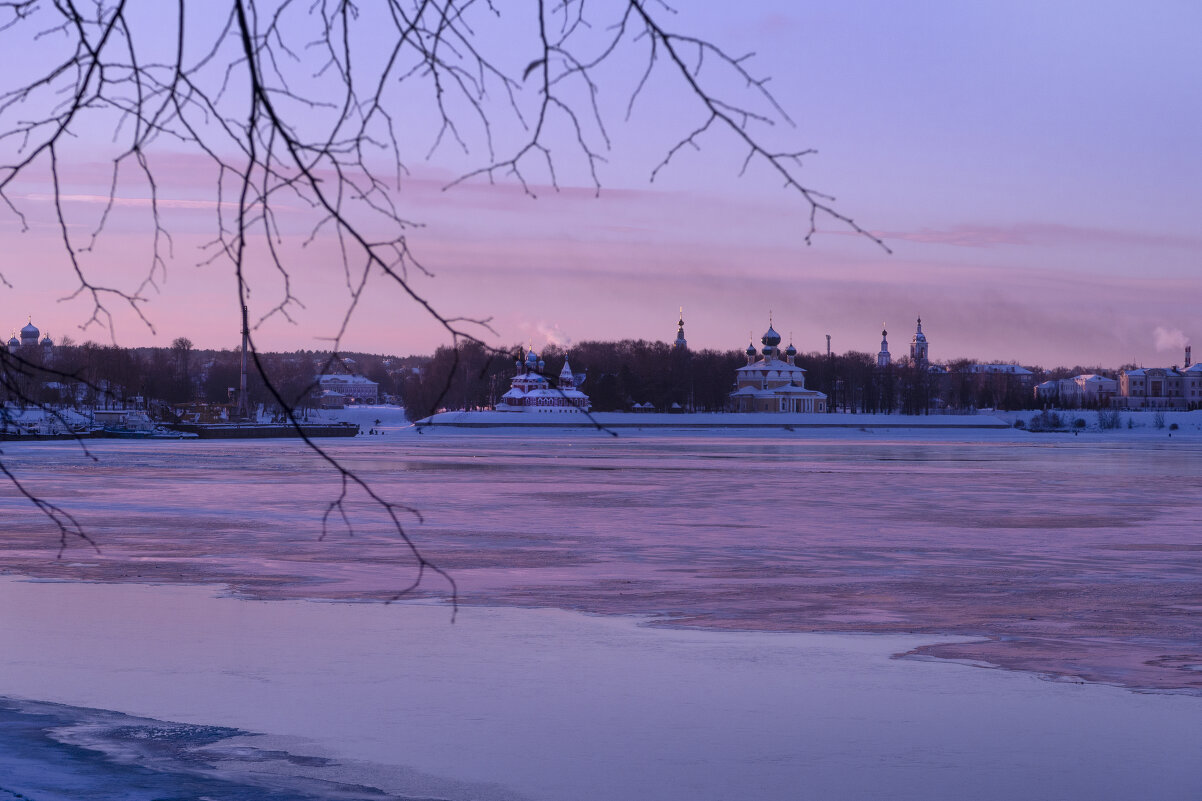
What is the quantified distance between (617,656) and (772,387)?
424ft

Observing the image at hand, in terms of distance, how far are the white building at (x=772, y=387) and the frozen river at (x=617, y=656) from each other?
108680mm

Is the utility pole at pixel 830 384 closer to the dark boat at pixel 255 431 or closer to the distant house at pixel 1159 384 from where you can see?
the distant house at pixel 1159 384

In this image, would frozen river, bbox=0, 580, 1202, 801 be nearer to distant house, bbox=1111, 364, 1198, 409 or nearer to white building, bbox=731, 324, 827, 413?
white building, bbox=731, 324, 827, 413

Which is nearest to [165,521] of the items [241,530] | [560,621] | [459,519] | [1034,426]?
[241,530]

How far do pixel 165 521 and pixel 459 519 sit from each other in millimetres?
5128

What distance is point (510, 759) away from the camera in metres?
8.59

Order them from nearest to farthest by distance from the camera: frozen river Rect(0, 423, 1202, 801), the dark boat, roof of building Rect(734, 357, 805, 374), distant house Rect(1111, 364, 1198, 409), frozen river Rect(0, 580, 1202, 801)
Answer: frozen river Rect(0, 580, 1202, 801) → frozen river Rect(0, 423, 1202, 801) → the dark boat → roof of building Rect(734, 357, 805, 374) → distant house Rect(1111, 364, 1198, 409)

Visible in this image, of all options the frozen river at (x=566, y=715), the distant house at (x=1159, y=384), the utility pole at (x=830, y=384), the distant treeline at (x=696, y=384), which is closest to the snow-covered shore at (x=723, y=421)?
the distant treeline at (x=696, y=384)

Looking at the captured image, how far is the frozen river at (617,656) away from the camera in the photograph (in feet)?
27.6

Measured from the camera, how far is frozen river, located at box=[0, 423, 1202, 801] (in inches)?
331

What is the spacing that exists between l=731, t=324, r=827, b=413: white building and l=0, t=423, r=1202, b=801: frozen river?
10868cm

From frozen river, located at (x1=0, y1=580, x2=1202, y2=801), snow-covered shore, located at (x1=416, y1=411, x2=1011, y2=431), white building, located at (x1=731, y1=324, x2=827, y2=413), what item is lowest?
frozen river, located at (x1=0, y1=580, x2=1202, y2=801)

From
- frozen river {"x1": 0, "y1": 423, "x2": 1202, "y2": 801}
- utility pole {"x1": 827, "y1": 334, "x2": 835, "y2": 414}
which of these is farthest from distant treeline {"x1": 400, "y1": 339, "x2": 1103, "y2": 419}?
frozen river {"x1": 0, "y1": 423, "x2": 1202, "y2": 801}

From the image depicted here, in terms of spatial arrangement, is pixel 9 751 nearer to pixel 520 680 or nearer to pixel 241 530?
pixel 520 680
